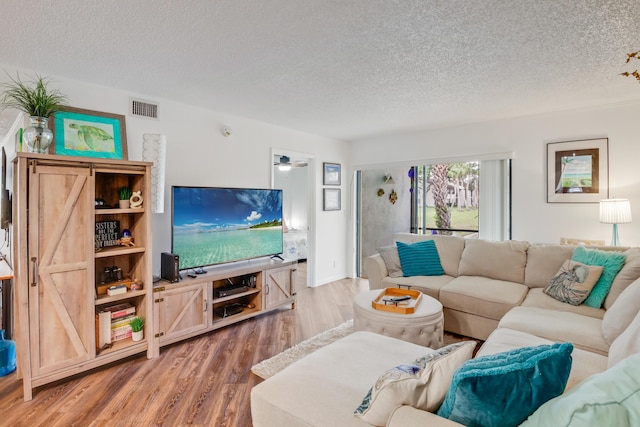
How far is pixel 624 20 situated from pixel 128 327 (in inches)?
158

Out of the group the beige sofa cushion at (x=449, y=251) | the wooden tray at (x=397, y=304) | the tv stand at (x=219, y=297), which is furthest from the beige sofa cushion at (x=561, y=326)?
the tv stand at (x=219, y=297)

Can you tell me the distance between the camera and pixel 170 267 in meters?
3.05

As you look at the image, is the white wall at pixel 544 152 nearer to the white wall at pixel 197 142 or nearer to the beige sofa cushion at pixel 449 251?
the beige sofa cushion at pixel 449 251

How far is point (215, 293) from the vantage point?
350cm

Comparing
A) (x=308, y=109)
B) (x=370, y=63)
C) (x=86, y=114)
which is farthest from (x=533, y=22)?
(x=86, y=114)

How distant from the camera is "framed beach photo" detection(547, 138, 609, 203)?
145 inches

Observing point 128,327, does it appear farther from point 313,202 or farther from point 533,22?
point 533,22

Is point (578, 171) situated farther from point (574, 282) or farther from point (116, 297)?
point (116, 297)

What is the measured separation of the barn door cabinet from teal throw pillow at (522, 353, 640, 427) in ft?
9.14

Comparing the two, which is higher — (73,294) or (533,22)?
(533,22)

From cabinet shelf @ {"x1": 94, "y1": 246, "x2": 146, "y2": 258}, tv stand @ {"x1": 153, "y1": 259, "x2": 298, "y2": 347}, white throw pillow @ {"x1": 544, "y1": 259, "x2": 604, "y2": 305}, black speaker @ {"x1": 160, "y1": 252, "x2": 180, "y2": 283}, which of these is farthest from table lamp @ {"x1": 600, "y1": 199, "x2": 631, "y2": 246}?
cabinet shelf @ {"x1": 94, "y1": 246, "x2": 146, "y2": 258}

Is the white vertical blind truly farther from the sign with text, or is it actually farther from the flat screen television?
the sign with text

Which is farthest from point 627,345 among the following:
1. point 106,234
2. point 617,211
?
point 106,234

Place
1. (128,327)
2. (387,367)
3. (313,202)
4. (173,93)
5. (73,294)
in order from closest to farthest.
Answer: (387,367), (73,294), (128,327), (173,93), (313,202)
